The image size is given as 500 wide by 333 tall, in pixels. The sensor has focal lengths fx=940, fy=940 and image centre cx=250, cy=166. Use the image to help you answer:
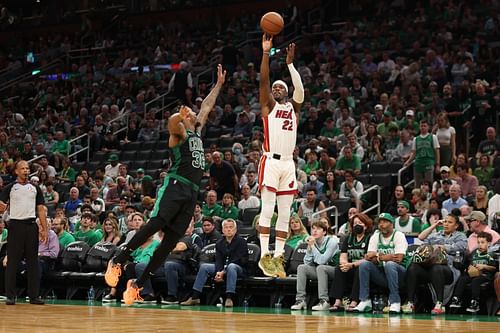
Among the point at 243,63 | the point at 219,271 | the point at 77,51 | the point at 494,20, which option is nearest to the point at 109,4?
the point at 77,51

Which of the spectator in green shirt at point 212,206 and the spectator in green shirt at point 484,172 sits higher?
the spectator in green shirt at point 484,172

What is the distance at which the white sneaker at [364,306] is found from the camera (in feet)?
43.0

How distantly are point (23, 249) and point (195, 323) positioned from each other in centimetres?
505

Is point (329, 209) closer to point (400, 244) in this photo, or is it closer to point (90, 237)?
point (400, 244)

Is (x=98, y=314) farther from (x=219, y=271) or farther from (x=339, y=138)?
(x=339, y=138)

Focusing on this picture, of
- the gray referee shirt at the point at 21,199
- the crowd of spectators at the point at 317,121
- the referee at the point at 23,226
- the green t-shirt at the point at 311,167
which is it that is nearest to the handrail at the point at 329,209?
the crowd of spectators at the point at 317,121

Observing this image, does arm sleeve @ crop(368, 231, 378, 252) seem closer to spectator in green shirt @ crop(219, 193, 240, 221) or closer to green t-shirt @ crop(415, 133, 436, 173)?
spectator in green shirt @ crop(219, 193, 240, 221)

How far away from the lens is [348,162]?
1772cm

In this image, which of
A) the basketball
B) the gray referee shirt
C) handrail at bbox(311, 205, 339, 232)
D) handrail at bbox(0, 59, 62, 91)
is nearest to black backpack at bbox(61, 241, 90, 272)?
the gray referee shirt

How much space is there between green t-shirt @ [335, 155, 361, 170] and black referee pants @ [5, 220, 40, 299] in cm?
626

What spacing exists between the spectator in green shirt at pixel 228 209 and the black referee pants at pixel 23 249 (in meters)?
3.79

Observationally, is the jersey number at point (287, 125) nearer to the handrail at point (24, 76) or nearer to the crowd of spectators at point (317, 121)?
the crowd of spectators at point (317, 121)

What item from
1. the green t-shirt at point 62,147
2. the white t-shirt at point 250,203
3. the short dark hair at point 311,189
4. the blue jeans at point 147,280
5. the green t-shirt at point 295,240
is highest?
the green t-shirt at point 62,147

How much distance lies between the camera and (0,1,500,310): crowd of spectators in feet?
54.2
